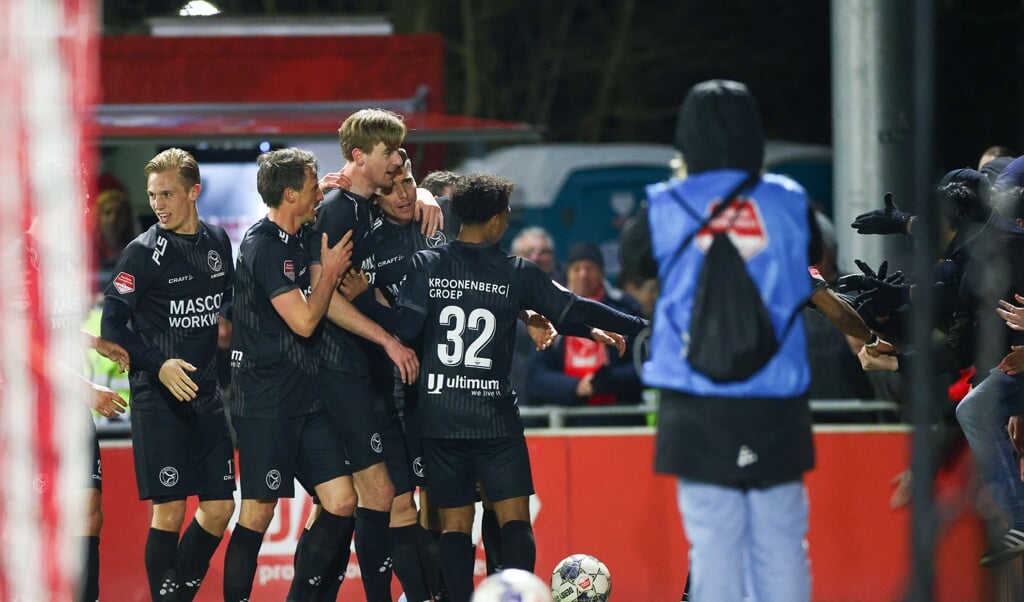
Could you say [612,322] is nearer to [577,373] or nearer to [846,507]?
[846,507]

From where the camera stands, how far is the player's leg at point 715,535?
4.90 metres

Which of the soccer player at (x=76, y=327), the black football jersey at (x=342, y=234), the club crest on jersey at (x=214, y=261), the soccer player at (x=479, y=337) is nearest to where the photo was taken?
the soccer player at (x=76, y=327)

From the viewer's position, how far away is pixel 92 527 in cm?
672

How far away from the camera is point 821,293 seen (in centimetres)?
571

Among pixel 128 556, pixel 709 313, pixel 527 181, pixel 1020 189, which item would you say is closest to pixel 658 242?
pixel 709 313

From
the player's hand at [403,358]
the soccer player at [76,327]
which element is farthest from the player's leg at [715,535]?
the soccer player at [76,327]

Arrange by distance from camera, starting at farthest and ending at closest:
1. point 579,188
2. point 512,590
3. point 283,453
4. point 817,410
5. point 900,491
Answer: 1. point 579,188
2. point 817,410
3. point 900,491
4. point 283,453
5. point 512,590

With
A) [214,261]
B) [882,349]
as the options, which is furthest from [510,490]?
[882,349]

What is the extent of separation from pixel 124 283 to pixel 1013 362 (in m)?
3.89

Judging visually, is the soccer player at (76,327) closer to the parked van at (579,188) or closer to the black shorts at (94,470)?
the black shorts at (94,470)

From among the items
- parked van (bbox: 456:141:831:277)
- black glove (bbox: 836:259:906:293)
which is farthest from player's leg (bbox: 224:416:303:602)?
parked van (bbox: 456:141:831:277)

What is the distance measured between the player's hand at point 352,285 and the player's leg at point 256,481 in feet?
1.92

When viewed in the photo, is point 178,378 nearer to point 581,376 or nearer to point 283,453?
point 283,453

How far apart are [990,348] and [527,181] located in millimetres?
10464
